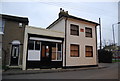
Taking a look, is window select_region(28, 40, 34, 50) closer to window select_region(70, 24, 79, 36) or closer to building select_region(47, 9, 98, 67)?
building select_region(47, 9, 98, 67)

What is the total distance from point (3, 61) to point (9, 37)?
296 centimetres

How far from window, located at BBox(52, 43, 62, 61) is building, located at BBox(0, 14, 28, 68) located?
4.05 metres

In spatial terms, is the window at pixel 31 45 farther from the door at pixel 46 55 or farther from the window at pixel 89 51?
the window at pixel 89 51

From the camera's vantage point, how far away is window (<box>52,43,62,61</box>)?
16531 millimetres

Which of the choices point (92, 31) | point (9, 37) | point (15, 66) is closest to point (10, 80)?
point (15, 66)

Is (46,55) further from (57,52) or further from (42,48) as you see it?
(57,52)

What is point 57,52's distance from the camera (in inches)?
661

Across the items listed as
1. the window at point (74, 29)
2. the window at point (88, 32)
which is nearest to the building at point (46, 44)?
the window at point (74, 29)

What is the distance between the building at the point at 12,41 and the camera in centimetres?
1571

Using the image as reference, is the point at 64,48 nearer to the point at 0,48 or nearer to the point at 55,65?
the point at 55,65

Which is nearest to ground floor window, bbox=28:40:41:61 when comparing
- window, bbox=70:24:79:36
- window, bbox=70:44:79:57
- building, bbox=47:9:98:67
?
building, bbox=47:9:98:67

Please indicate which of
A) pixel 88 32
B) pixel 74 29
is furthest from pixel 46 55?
pixel 88 32

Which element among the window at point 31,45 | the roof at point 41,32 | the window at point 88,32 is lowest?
the window at point 31,45

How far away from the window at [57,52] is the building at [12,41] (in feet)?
13.3
